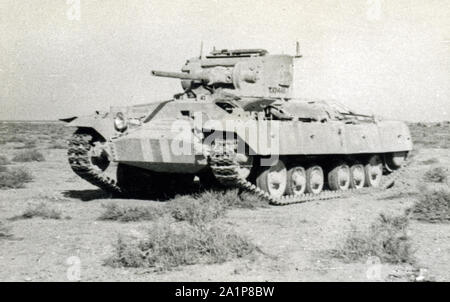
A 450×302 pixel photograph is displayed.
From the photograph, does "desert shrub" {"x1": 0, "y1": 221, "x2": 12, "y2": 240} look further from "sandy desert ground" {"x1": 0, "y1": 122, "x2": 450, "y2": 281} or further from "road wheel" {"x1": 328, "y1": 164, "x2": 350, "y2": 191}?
"road wheel" {"x1": 328, "y1": 164, "x2": 350, "y2": 191}

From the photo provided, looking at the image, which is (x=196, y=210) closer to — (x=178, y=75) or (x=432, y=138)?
(x=178, y=75)

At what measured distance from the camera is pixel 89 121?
38.7 ft

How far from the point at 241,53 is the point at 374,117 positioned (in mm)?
4293

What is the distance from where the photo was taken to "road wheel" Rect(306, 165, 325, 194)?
1308 centimetres

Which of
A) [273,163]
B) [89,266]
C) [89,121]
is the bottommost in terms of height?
[89,266]

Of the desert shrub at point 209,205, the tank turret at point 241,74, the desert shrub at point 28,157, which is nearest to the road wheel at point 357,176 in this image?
the tank turret at point 241,74

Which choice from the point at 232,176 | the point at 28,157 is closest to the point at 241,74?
the point at 232,176

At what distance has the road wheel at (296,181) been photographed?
12.4 metres

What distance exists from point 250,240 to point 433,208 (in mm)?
4013

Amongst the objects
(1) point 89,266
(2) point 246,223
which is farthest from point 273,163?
(1) point 89,266

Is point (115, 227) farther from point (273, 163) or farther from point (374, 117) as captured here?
point (374, 117)

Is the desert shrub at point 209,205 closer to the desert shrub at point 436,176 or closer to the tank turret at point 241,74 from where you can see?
the tank turret at point 241,74

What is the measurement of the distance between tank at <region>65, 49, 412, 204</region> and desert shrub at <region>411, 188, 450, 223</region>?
8.72ft
